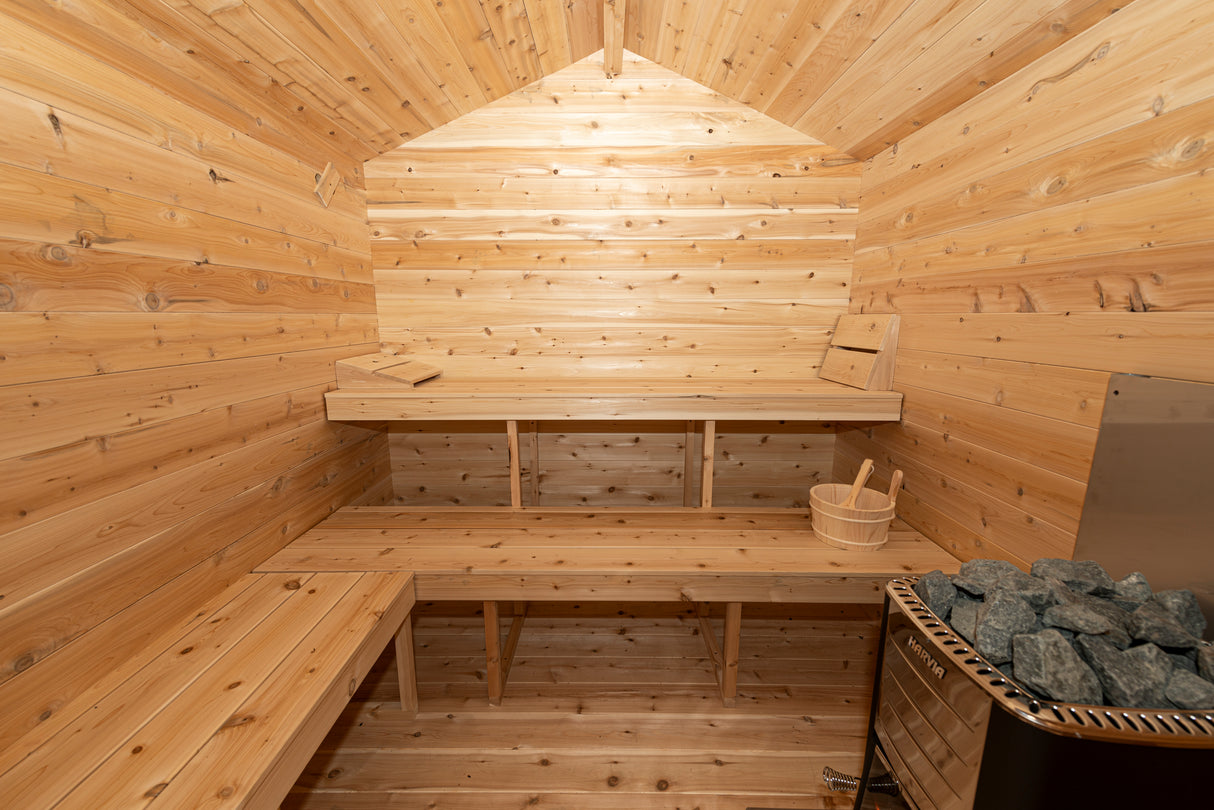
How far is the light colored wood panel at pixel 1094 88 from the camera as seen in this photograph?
1.03 meters

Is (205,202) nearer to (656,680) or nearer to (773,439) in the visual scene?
(656,680)

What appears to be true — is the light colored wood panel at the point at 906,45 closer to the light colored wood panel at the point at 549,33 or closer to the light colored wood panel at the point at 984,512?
the light colored wood panel at the point at 549,33

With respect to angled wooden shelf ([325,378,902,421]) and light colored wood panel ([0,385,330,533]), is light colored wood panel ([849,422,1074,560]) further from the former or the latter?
light colored wood panel ([0,385,330,533])

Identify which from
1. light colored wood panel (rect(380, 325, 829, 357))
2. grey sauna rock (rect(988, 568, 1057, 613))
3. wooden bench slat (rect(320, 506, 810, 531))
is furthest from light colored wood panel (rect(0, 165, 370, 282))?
grey sauna rock (rect(988, 568, 1057, 613))

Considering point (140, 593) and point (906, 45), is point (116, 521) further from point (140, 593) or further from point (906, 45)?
point (906, 45)

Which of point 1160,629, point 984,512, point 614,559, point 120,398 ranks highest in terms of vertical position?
point 120,398

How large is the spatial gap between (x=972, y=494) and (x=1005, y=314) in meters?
0.64

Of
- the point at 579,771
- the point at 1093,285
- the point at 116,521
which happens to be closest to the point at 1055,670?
the point at 1093,285

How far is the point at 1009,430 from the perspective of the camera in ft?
4.96

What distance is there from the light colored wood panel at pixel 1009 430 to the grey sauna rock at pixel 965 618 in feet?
1.96

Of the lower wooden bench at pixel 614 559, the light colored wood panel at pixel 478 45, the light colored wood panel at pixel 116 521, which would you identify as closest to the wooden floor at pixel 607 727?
the lower wooden bench at pixel 614 559

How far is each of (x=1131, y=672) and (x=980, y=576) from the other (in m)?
0.28

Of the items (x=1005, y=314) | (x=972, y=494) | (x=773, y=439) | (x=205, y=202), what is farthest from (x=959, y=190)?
(x=205, y=202)

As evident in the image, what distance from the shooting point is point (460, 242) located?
8.56 feet
